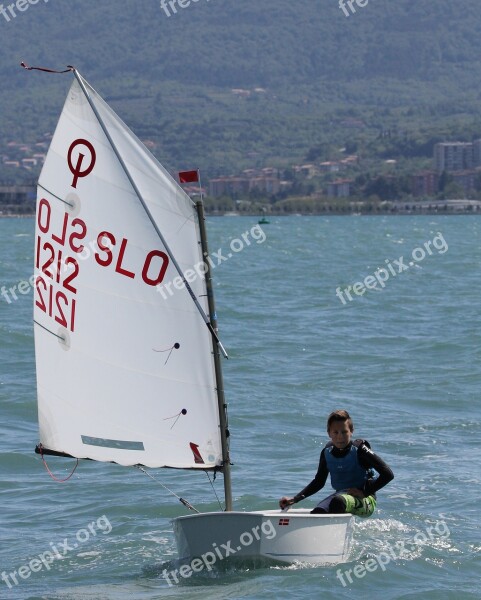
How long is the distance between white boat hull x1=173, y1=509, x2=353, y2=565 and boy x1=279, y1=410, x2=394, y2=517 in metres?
0.17

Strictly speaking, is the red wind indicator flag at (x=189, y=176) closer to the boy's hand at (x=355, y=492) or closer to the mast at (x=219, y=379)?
the mast at (x=219, y=379)

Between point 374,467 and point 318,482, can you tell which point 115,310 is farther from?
point 374,467

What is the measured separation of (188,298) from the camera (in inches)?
419

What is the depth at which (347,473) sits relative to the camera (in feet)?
36.1

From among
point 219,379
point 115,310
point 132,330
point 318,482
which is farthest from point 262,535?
point 115,310

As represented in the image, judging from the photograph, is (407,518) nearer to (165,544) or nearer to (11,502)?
(165,544)

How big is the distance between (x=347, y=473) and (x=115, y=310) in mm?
2231

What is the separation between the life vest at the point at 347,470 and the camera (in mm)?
10953

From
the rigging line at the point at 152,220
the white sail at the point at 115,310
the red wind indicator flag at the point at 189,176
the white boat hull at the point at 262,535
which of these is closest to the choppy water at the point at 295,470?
the white boat hull at the point at 262,535

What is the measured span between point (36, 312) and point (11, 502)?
386 cm

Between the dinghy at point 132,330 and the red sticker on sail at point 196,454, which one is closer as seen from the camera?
the dinghy at point 132,330

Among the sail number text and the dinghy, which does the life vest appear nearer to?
the dinghy

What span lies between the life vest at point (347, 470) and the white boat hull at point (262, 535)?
0.35 metres

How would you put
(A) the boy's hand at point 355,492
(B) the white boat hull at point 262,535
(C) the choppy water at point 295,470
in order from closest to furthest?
(B) the white boat hull at point 262,535 → (A) the boy's hand at point 355,492 → (C) the choppy water at point 295,470
